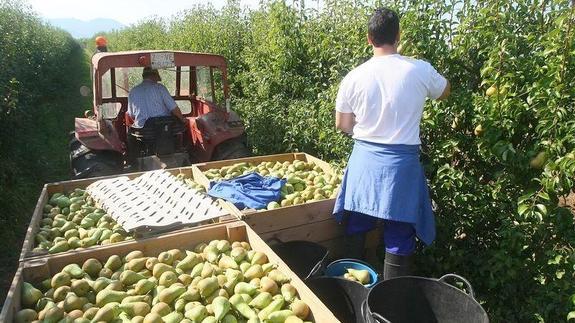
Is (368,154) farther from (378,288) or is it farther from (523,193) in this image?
(523,193)

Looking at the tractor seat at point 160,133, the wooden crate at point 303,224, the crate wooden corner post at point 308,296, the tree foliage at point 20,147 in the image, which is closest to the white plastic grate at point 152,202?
the wooden crate at point 303,224

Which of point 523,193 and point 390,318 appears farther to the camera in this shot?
point 523,193

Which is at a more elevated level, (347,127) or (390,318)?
(347,127)

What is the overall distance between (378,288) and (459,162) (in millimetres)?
1497

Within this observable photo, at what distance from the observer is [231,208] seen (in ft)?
11.2

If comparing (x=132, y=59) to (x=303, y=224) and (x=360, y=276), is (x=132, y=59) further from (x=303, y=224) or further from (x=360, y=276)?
(x=360, y=276)

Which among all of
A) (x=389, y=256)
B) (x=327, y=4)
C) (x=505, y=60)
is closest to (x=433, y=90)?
(x=505, y=60)

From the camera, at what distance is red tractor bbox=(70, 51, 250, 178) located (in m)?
4.89

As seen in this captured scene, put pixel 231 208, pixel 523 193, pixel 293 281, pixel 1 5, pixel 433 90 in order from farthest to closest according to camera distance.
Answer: pixel 1 5 < pixel 231 208 < pixel 523 193 < pixel 433 90 < pixel 293 281

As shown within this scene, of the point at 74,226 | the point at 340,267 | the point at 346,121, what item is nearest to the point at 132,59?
the point at 74,226

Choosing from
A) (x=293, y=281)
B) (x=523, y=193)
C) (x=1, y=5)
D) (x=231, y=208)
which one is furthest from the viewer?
(x=1, y=5)

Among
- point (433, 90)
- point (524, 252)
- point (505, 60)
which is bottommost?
point (524, 252)

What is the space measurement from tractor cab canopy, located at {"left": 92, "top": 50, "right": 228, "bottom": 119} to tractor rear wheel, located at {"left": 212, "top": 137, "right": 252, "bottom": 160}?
66cm

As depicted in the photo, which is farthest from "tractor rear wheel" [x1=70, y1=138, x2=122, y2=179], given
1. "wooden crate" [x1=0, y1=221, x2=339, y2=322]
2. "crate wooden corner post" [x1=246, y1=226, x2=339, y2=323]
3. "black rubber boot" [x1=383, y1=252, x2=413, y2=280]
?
"black rubber boot" [x1=383, y1=252, x2=413, y2=280]
